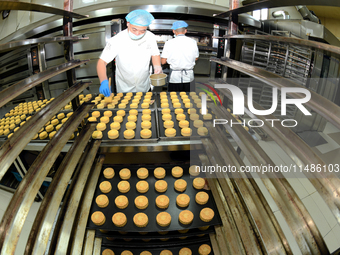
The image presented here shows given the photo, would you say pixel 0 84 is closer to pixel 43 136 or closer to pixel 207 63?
pixel 43 136

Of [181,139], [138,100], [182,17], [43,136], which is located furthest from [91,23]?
[181,139]

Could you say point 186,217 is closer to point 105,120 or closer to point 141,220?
point 141,220

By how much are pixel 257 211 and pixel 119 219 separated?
701mm

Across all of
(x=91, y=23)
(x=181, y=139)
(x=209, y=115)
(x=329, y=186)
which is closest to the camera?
(x=329, y=186)

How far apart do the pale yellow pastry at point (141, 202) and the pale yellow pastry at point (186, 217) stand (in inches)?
8.2

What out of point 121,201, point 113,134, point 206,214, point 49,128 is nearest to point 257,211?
point 206,214

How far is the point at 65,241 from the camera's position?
0.78m

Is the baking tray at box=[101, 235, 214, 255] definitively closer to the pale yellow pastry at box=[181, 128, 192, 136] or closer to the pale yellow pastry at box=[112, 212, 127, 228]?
the pale yellow pastry at box=[112, 212, 127, 228]

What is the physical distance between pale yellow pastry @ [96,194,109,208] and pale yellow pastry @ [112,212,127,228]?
10 cm

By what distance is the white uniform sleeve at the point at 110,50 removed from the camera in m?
2.33

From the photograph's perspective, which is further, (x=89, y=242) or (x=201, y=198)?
(x=201, y=198)

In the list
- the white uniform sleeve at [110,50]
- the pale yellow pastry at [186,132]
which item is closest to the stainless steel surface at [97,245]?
the pale yellow pastry at [186,132]

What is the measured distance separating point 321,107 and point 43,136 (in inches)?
79.9

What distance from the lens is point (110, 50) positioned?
2.38 m
